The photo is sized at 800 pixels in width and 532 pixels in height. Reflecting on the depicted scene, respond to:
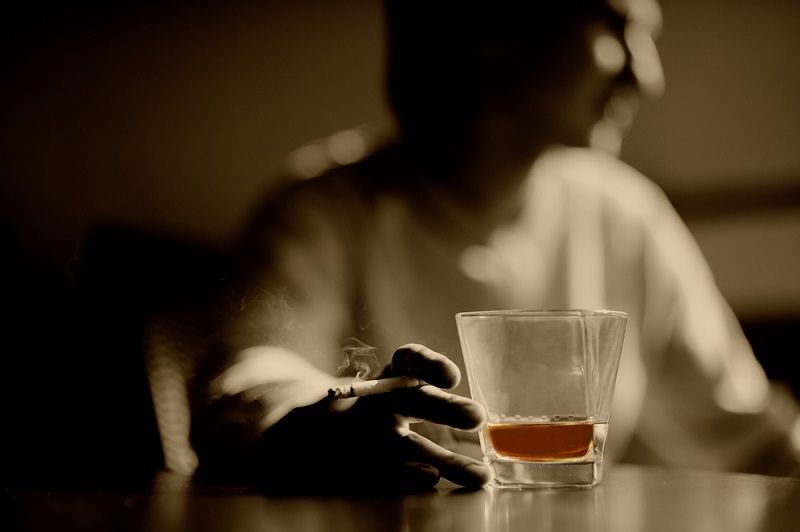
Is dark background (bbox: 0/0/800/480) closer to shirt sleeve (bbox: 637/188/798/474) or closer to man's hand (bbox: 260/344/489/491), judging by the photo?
shirt sleeve (bbox: 637/188/798/474)

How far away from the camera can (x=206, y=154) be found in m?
1.28

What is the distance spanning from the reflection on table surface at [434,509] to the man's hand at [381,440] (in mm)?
27

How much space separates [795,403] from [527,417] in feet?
2.50

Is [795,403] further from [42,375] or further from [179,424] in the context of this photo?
[42,375]

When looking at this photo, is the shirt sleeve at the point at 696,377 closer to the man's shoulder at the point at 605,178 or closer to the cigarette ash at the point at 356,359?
the man's shoulder at the point at 605,178

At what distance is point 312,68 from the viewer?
Answer: 1.28 meters

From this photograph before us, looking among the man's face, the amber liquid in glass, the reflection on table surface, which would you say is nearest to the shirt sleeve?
the man's face

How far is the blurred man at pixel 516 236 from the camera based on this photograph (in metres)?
1.22

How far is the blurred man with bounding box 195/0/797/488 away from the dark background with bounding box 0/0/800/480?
49 millimetres

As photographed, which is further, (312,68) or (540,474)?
(312,68)

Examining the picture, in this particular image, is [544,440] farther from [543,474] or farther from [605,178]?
[605,178]

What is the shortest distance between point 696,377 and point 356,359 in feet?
1.66

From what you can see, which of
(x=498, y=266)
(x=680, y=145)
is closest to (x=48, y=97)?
(x=498, y=266)

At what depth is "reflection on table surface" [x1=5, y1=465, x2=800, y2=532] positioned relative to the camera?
0.49 m
